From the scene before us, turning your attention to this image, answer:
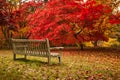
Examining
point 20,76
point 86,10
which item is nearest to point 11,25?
point 20,76

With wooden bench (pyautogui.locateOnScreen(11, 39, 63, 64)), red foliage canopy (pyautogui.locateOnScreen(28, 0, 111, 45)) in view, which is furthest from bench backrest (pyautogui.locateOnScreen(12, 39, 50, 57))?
red foliage canopy (pyautogui.locateOnScreen(28, 0, 111, 45))

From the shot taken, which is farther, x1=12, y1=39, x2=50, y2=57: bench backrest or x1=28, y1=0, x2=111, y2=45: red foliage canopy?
x1=28, y1=0, x2=111, y2=45: red foliage canopy

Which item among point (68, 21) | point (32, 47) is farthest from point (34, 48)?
point (68, 21)

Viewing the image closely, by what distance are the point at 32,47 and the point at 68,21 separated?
27.8 feet

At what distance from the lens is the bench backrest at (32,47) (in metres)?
9.93

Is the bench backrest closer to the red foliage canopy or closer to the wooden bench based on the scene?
the wooden bench

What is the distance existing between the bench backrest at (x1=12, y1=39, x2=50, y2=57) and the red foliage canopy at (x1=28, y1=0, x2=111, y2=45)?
6697 millimetres

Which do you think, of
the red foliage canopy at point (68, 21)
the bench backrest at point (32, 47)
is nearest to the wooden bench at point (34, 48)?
the bench backrest at point (32, 47)

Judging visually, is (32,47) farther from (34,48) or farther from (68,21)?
(68,21)

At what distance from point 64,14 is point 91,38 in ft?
10.5

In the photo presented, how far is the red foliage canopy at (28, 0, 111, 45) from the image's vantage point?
1728 cm

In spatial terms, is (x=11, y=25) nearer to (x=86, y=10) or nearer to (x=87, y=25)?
(x=86, y=10)

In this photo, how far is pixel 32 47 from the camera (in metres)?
10.5

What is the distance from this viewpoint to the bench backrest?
993cm
